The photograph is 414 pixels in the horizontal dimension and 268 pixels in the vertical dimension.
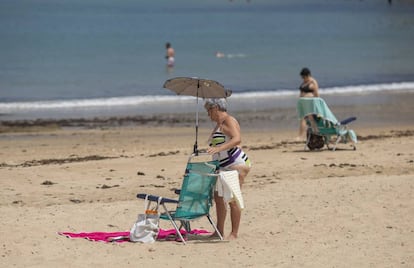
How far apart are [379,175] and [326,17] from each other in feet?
260

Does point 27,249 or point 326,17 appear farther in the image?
point 326,17

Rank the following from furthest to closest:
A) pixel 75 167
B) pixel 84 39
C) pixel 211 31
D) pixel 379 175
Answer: pixel 211 31 → pixel 84 39 → pixel 75 167 → pixel 379 175

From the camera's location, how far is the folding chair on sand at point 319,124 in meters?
17.0

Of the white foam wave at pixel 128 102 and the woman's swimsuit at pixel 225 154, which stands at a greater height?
the woman's swimsuit at pixel 225 154

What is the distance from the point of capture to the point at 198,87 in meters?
10.2

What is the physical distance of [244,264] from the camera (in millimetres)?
9086

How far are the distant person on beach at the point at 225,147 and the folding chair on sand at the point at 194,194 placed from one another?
133mm

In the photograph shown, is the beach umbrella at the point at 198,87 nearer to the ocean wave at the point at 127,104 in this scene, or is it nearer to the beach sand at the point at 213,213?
the beach sand at the point at 213,213

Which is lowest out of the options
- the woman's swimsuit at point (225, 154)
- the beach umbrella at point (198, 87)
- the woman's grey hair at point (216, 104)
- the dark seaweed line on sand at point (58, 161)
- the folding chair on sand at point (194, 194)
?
the dark seaweed line on sand at point (58, 161)

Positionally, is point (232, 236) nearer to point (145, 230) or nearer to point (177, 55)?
point (145, 230)

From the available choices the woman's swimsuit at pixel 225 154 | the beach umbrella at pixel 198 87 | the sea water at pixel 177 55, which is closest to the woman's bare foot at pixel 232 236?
the woman's swimsuit at pixel 225 154

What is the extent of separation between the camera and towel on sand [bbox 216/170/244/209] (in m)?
9.64

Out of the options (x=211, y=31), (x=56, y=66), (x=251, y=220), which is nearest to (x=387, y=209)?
(x=251, y=220)

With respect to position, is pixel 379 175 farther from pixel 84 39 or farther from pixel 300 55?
pixel 84 39
